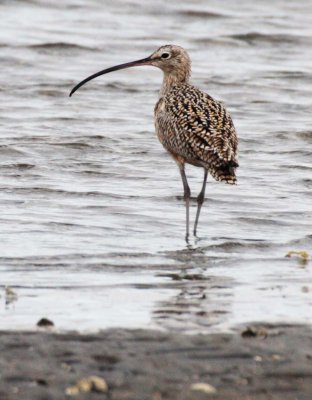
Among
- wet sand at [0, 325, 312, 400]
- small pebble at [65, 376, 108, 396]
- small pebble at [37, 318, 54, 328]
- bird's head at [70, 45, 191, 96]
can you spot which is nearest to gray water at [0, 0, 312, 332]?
small pebble at [37, 318, 54, 328]

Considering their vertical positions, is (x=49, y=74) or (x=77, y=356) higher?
(x=49, y=74)

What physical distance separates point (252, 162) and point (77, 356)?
724 cm

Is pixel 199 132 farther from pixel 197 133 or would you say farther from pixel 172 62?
pixel 172 62

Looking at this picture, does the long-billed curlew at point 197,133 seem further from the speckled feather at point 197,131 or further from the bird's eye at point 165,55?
the bird's eye at point 165,55

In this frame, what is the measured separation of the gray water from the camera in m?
6.96

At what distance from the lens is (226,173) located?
30.2 ft

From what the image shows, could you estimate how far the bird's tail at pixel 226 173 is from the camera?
913 cm

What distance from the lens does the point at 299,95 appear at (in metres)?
16.9

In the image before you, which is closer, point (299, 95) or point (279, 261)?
point (279, 261)

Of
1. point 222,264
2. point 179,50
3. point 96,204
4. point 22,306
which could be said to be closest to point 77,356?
point 22,306

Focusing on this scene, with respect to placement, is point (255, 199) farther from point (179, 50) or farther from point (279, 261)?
point (279, 261)

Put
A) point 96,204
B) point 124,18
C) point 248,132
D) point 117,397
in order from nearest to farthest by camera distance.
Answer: point 117,397 < point 96,204 < point 248,132 < point 124,18

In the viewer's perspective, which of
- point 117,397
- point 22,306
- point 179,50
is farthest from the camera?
point 179,50

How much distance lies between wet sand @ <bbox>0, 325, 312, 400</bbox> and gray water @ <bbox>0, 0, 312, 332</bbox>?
310 mm
